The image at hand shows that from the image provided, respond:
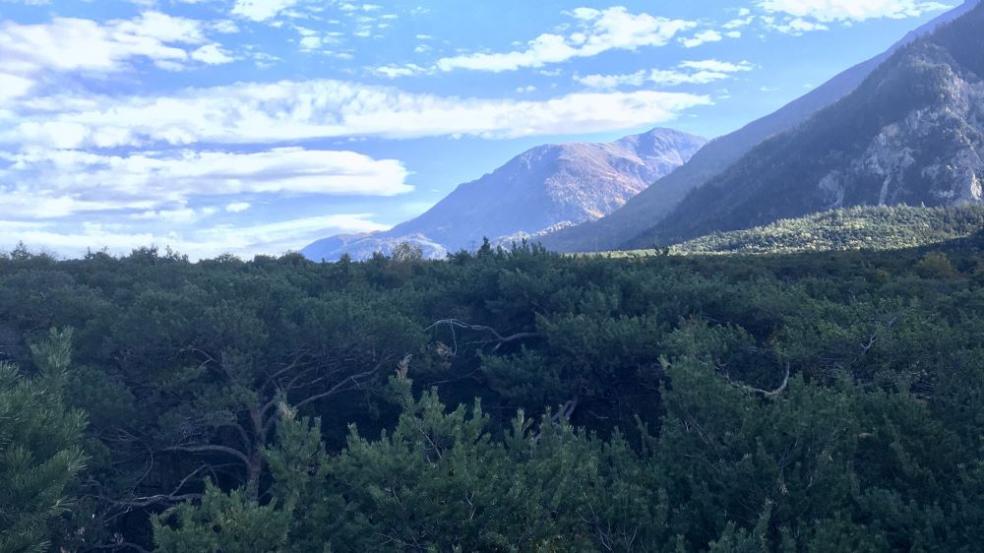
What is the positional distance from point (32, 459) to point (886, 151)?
16202 cm

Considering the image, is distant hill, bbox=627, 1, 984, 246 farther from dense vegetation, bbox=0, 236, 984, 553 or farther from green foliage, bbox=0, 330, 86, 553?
green foliage, bbox=0, 330, 86, 553

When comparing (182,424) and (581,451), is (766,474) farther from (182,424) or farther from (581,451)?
(182,424)

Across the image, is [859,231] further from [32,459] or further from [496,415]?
[32,459]

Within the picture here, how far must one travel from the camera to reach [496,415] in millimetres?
15953

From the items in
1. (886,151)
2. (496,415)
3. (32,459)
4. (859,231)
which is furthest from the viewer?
(886,151)

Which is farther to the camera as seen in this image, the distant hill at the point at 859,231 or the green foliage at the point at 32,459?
the distant hill at the point at 859,231

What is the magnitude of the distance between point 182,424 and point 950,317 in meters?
18.0

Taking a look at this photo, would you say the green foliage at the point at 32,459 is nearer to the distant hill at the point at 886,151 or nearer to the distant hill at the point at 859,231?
the distant hill at the point at 859,231

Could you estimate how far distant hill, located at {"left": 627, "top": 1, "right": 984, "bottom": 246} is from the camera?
12988 cm

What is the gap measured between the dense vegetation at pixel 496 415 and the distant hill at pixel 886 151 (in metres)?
128

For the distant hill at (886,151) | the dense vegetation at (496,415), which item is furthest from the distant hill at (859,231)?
the dense vegetation at (496,415)

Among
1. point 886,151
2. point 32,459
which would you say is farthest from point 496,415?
point 886,151

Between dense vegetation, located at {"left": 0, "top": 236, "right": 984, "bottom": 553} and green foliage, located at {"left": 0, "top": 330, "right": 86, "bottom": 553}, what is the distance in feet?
0.10

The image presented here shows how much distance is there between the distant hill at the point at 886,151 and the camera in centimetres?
12988
